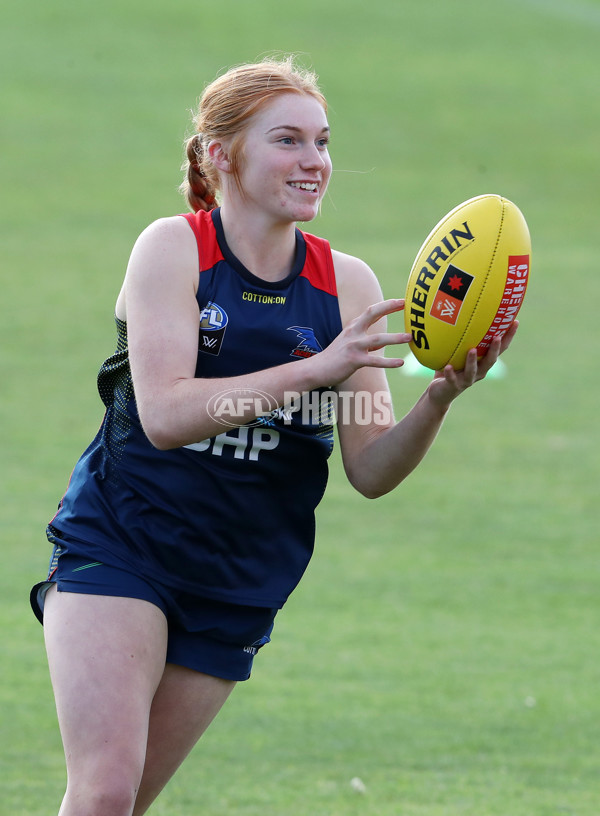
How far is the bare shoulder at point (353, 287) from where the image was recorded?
328cm

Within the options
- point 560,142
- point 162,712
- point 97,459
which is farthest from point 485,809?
point 560,142

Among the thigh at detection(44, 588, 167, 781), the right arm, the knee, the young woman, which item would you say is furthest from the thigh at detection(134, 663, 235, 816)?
the right arm

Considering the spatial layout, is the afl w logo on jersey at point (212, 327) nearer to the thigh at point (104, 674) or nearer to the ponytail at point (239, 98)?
the ponytail at point (239, 98)

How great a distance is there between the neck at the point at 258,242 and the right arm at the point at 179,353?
0.40 feet

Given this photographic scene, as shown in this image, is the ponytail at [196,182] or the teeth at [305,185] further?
the ponytail at [196,182]

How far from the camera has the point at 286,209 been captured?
3.14m

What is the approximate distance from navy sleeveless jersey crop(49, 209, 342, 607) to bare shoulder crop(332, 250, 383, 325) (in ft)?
0.11

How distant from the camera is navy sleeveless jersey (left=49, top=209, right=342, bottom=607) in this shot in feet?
10.3

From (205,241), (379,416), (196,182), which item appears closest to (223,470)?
(379,416)

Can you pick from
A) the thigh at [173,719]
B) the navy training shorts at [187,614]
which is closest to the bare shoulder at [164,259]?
the navy training shorts at [187,614]

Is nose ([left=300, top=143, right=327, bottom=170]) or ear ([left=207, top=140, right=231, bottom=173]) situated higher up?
nose ([left=300, top=143, right=327, bottom=170])

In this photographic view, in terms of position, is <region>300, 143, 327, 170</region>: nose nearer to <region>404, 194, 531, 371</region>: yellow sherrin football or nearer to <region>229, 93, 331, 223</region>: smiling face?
<region>229, 93, 331, 223</region>: smiling face

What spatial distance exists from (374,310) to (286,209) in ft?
1.43

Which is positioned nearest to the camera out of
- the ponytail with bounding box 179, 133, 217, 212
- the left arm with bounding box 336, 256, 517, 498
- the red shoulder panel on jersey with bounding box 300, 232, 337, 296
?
the left arm with bounding box 336, 256, 517, 498
